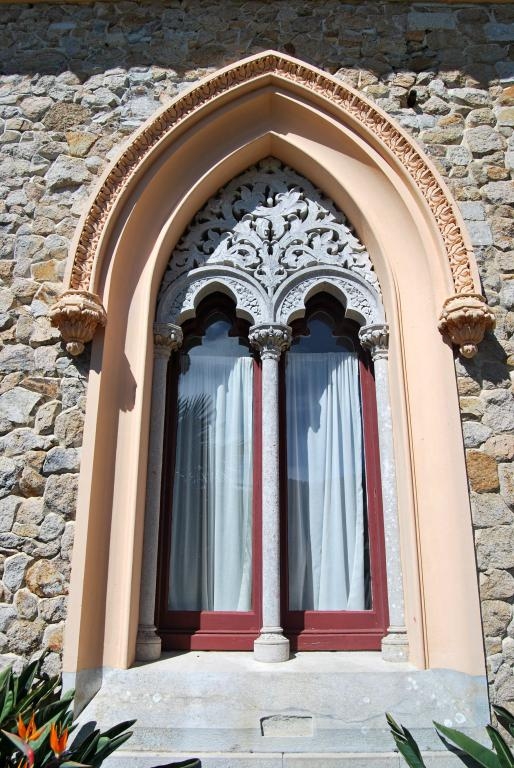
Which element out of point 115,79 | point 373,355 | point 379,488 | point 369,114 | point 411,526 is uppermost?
point 115,79

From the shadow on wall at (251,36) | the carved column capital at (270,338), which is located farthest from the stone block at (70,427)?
the shadow on wall at (251,36)

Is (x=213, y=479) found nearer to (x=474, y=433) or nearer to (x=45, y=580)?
(x=45, y=580)

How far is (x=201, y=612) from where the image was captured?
399cm

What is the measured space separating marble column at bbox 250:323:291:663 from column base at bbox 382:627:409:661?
593 millimetres

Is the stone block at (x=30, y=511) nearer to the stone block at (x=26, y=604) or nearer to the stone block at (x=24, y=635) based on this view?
the stone block at (x=26, y=604)

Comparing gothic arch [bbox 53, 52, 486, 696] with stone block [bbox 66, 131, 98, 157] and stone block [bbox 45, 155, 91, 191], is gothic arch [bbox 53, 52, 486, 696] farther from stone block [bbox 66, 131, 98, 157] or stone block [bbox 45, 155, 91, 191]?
stone block [bbox 66, 131, 98, 157]

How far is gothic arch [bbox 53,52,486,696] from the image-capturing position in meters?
3.60

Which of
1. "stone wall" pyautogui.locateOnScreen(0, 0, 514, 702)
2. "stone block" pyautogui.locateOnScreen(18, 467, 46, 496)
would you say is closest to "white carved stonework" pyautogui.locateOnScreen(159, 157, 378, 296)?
"stone wall" pyautogui.locateOnScreen(0, 0, 514, 702)

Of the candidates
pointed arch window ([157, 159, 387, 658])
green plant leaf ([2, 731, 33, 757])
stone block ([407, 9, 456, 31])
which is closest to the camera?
green plant leaf ([2, 731, 33, 757])

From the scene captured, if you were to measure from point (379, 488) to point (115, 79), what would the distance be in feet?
11.7

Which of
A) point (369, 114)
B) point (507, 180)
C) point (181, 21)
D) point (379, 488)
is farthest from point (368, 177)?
point (379, 488)

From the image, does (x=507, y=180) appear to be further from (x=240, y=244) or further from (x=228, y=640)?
(x=228, y=640)

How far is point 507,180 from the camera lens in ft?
14.4

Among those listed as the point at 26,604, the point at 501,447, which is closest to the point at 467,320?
the point at 501,447
